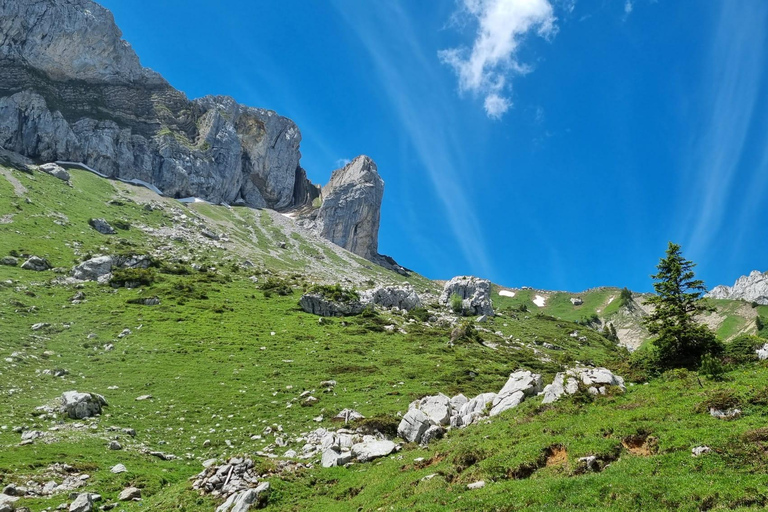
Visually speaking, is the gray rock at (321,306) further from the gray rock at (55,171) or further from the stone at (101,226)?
the gray rock at (55,171)

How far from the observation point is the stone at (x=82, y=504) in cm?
2022

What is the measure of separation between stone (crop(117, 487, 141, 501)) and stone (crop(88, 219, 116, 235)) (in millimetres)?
107316

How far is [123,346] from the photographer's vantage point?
4891cm

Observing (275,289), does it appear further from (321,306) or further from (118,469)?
(118,469)

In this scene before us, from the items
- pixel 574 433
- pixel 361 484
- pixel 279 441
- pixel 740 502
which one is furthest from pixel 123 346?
pixel 740 502

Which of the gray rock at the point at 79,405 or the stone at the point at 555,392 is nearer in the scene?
the stone at the point at 555,392

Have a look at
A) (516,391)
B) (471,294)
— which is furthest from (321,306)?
(471,294)

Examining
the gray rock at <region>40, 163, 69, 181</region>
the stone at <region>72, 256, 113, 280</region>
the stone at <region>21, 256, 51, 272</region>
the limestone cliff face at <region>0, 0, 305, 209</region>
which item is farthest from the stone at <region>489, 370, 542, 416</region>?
the limestone cliff face at <region>0, 0, 305, 209</region>

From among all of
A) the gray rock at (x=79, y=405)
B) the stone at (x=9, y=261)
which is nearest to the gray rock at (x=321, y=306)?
the stone at (x=9, y=261)

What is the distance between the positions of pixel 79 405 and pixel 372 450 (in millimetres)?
22926

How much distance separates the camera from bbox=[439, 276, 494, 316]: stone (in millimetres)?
123994

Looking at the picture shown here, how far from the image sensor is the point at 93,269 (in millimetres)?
74438

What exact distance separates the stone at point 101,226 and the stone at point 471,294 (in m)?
94.1

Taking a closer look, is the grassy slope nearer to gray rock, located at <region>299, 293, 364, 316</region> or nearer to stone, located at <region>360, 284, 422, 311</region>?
gray rock, located at <region>299, 293, 364, 316</region>
